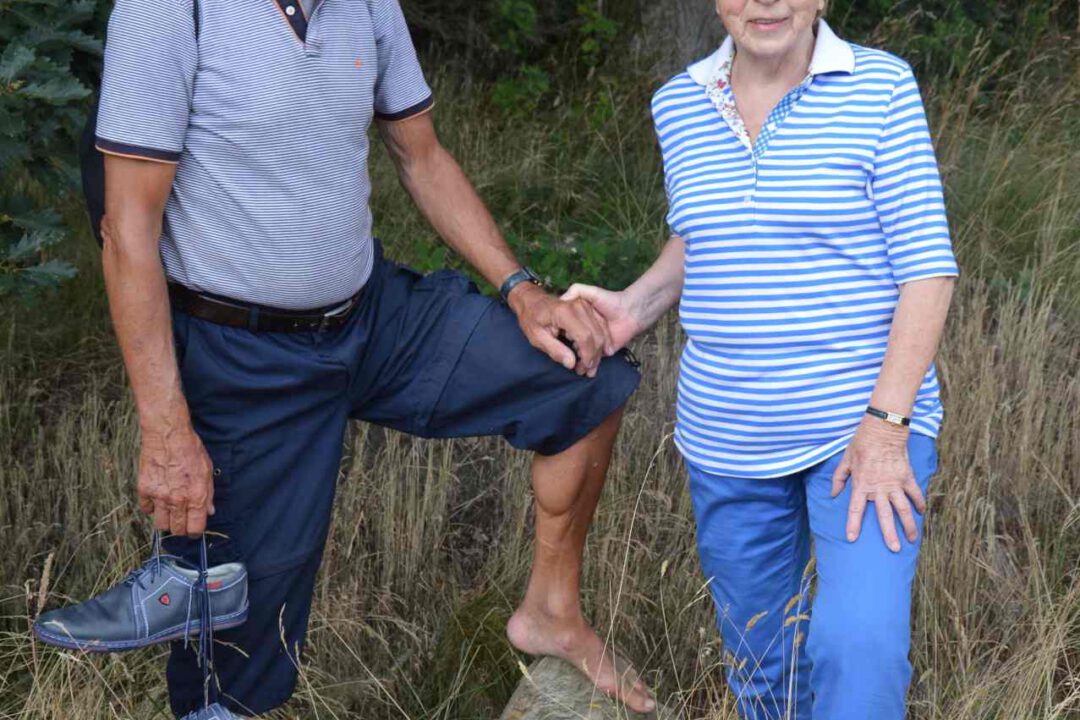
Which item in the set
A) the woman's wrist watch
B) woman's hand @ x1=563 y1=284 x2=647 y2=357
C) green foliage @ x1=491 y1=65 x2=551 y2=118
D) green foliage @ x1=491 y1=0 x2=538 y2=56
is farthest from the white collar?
green foliage @ x1=491 y1=65 x2=551 y2=118

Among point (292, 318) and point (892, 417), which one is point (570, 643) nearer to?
point (292, 318)

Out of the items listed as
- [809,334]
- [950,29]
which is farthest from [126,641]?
[950,29]

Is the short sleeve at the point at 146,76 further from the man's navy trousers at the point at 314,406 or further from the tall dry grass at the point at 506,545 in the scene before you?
the tall dry grass at the point at 506,545

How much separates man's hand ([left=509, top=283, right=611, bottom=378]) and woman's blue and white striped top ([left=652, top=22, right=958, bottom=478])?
334 millimetres

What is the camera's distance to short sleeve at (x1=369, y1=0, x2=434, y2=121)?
312cm

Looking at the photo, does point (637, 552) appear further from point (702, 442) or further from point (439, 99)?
point (439, 99)

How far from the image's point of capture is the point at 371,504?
4.21m

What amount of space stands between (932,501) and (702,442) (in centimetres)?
152

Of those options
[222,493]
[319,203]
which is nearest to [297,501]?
[222,493]

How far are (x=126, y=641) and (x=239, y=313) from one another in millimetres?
728

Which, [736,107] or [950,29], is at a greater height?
[736,107]

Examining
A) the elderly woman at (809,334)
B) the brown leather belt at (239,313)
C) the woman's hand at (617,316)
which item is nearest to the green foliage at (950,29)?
the woman's hand at (617,316)

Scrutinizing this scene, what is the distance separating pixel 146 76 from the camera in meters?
2.66

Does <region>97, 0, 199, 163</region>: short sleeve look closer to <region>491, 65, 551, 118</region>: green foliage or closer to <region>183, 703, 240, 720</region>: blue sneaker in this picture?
<region>183, 703, 240, 720</region>: blue sneaker
